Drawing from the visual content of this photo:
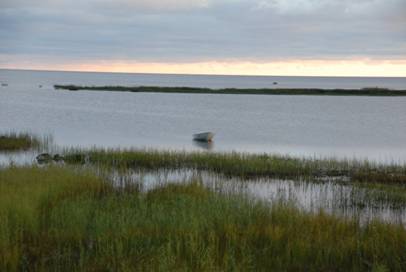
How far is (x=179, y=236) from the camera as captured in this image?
9.73 metres

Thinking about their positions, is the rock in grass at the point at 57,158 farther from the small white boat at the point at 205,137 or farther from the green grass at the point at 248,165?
the small white boat at the point at 205,137

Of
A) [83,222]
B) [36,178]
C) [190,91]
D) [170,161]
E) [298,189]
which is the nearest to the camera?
[83,222]

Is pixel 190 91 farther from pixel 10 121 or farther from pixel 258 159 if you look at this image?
pixel 258 159

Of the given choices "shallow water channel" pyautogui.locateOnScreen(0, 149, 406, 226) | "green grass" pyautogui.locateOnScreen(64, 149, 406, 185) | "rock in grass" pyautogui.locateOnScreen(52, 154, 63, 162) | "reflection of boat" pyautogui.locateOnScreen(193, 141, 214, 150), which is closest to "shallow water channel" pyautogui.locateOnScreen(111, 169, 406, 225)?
"shallow water channel" pyautogui.locateOnScreen(0, 149, 406, 226)

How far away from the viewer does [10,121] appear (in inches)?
1870

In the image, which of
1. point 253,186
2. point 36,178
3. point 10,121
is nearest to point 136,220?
point 36,178

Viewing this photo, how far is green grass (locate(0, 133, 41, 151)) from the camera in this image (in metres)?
26.8

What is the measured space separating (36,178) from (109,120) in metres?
37.3

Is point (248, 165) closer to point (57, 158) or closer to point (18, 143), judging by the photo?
point (57, 158)

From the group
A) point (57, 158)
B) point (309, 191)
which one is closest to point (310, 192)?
point (309, 191)

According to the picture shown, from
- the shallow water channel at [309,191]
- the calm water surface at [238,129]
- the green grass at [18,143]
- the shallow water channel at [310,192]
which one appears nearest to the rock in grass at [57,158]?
the green grass at [18,143]

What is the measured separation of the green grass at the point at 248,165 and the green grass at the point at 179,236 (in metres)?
8.03

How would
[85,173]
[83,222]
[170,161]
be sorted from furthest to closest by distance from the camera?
[170,161] < [85,173] < [83,222]

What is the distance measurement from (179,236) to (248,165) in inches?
468
